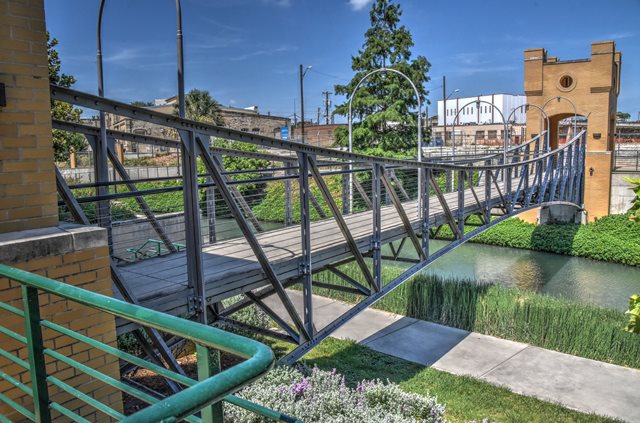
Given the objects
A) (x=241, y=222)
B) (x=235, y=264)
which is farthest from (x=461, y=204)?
(x=241, y=222)

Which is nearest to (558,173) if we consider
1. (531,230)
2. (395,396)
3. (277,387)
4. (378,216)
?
(531,230)

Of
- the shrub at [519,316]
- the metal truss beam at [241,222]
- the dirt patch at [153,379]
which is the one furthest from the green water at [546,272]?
the metal truss beam at [241,222]

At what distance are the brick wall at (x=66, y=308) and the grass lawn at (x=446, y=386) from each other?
17.5ft

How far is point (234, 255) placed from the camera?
22.9 ft

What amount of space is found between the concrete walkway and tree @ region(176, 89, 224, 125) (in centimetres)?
3665

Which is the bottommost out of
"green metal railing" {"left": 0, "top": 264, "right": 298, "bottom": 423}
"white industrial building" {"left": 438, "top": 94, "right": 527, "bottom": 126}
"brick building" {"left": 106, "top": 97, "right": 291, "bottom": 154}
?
"green metal railing" {"left": 0, "top": 264, "right": 298, "bottom": 423}

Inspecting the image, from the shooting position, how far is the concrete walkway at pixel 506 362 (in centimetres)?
870

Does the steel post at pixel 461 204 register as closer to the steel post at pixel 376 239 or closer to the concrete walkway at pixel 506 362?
the concrete walkway at pixel 506 362

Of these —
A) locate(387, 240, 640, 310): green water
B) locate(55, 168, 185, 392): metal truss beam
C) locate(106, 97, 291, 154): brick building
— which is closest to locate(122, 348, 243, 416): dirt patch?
locate(55, 168, 185, 392): metal truss beam

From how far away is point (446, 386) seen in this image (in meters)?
8.91

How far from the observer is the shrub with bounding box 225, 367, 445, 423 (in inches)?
221

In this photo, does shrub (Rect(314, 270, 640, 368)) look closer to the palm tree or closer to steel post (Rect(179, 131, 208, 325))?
steel post (Rect(179, 131, 208, 325))

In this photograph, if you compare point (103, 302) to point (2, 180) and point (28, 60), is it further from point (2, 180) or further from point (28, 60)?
point (28, 60)

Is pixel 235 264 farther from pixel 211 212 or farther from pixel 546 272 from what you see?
pixel 546 272
